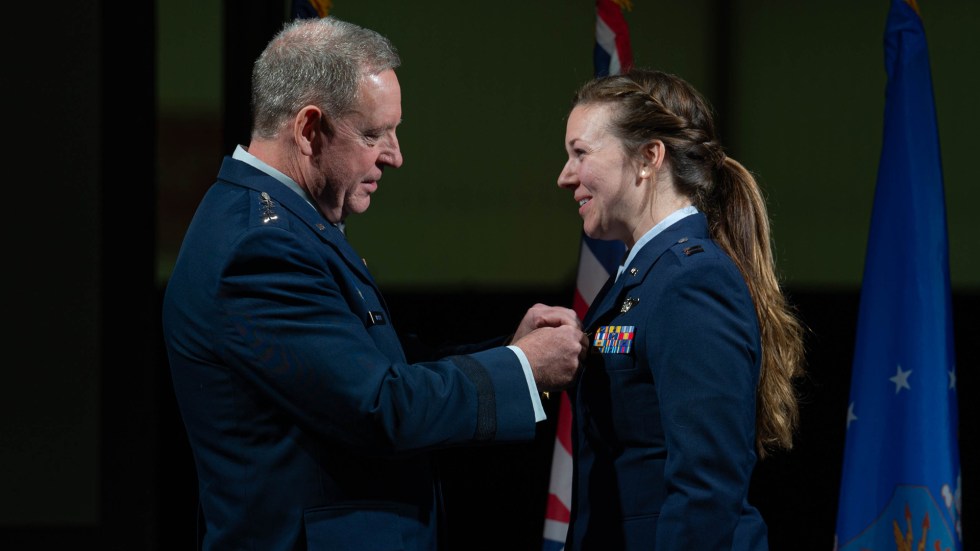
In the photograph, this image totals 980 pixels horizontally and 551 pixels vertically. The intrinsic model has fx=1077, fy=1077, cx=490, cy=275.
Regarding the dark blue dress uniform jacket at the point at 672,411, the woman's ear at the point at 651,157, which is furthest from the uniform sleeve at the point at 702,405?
the woman's ear at the point at 651,157

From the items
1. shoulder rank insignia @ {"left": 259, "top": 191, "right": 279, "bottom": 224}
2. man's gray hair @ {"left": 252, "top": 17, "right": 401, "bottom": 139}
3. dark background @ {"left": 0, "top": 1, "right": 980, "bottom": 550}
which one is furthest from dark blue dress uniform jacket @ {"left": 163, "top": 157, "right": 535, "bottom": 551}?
dark background @ {"left": 0, "top": 1, "right": 980, "bottom": 550}

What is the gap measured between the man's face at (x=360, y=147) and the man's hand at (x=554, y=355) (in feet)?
1.07

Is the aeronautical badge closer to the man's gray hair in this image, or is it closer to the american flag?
the man's gray hair

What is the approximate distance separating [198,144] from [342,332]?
83.9 inches

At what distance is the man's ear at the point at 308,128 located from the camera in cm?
147

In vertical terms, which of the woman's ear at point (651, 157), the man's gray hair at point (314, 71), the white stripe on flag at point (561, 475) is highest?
the man's gray hair at point (314, 71)

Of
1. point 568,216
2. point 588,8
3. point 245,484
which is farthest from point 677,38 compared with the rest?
point 245,484

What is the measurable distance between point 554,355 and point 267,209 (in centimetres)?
44

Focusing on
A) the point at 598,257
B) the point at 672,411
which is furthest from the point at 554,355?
the point at 598,257

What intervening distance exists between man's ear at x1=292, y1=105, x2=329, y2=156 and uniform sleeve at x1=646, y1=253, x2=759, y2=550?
1.71 feet

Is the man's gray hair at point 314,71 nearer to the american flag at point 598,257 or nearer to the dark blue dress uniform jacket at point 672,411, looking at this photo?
the dark blue dress uniform jacket at point 672,411

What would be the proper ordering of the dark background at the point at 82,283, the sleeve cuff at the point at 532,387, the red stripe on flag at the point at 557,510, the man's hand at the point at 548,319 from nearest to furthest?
1. the sleeve cuff at the point at 532,387
2. the man's hand at the point at 548,319
3. the red stripe on flag at the point at 557,510
4. the dark background at the point at 82,283

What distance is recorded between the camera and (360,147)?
1.52 m

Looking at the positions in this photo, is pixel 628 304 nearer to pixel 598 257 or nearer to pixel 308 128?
pixel 308 128
